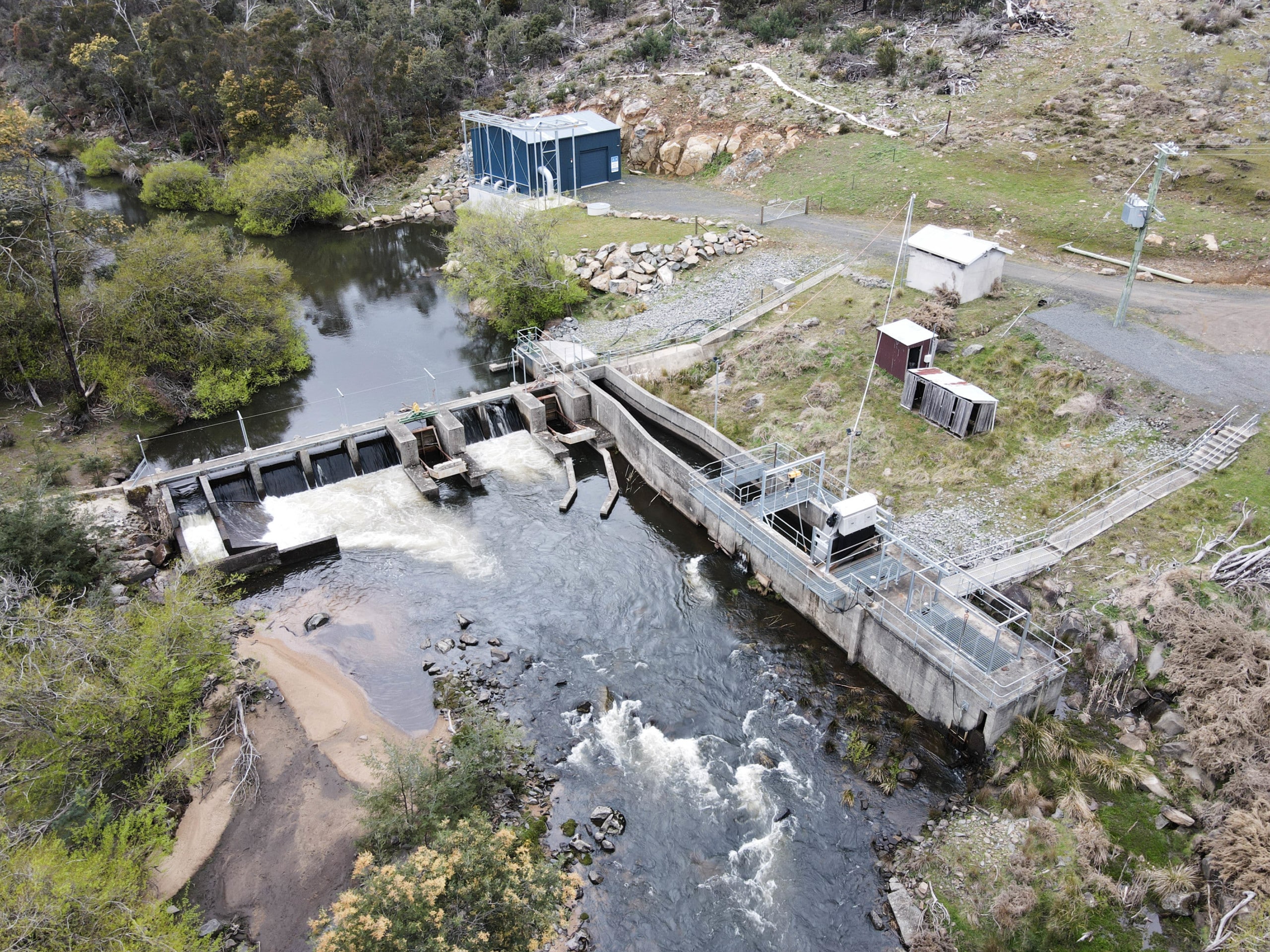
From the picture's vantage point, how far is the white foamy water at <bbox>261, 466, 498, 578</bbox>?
29.9 meters

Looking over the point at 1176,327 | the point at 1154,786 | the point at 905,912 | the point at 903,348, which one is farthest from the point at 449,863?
the point at 1176,327

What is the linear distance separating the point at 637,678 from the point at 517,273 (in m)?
27.5

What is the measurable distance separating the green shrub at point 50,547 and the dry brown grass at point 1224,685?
30444 mm

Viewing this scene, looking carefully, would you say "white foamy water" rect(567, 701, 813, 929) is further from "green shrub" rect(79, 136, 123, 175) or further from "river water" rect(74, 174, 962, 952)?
"green shrub" rect(79, 136, 123, 175)

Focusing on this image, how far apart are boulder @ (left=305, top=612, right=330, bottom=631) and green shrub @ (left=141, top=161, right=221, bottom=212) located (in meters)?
57.3

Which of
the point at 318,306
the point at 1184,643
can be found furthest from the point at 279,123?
the point at 1184,643

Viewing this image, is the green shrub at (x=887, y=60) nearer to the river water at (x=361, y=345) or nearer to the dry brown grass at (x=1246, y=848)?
the river water at (x=361, y=345)

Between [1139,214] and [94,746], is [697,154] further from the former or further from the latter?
[94,746]

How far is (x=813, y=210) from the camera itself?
4994 centimetres

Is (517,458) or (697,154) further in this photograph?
(697,154)

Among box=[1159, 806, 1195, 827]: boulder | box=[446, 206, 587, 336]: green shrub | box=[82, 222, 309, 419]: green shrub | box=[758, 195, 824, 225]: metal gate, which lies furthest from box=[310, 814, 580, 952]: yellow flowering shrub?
box=[758, 195, 824, 225]: metal gate

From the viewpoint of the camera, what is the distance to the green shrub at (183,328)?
36500 millimetres

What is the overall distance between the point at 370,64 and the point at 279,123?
982 centimetres

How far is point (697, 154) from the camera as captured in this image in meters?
60.2
